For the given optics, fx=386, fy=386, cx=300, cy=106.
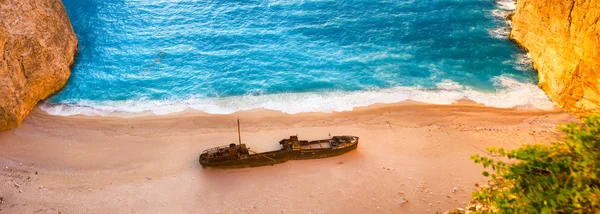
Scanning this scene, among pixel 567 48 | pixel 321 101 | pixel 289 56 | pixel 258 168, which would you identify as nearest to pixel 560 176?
pixel 258 168

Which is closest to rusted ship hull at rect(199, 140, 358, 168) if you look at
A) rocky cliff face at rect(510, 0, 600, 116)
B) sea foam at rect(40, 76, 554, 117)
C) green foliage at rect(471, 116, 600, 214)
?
sea foam at rect(40, 76, 554, 117)

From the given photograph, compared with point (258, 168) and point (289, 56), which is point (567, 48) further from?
point (258, 168)

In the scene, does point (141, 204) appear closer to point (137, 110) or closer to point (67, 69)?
point (137, 110)

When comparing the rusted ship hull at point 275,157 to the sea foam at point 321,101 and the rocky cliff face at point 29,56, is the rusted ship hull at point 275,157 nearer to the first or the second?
the sea foam at point 321,101

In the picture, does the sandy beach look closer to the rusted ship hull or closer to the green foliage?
the rusted ship hull

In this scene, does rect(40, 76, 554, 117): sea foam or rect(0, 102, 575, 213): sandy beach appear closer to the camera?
rect(0, 102, 575, 213): sandy beach

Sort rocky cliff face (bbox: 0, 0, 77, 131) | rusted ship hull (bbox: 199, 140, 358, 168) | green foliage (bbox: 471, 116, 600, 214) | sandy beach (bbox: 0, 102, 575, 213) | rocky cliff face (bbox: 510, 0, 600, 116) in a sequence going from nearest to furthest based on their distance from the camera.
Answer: green foliage (bbox: 471, 116, 600, 214) → sandy beach (bbox: 0, 102, 575, 213) → rusted ship hull (bbox: 199, 140, 358, 168) → rocky cliff face (bbox: 510, 0, 600, 116) → rocky cliff face (bbox: 0, 0, 77, 131)
